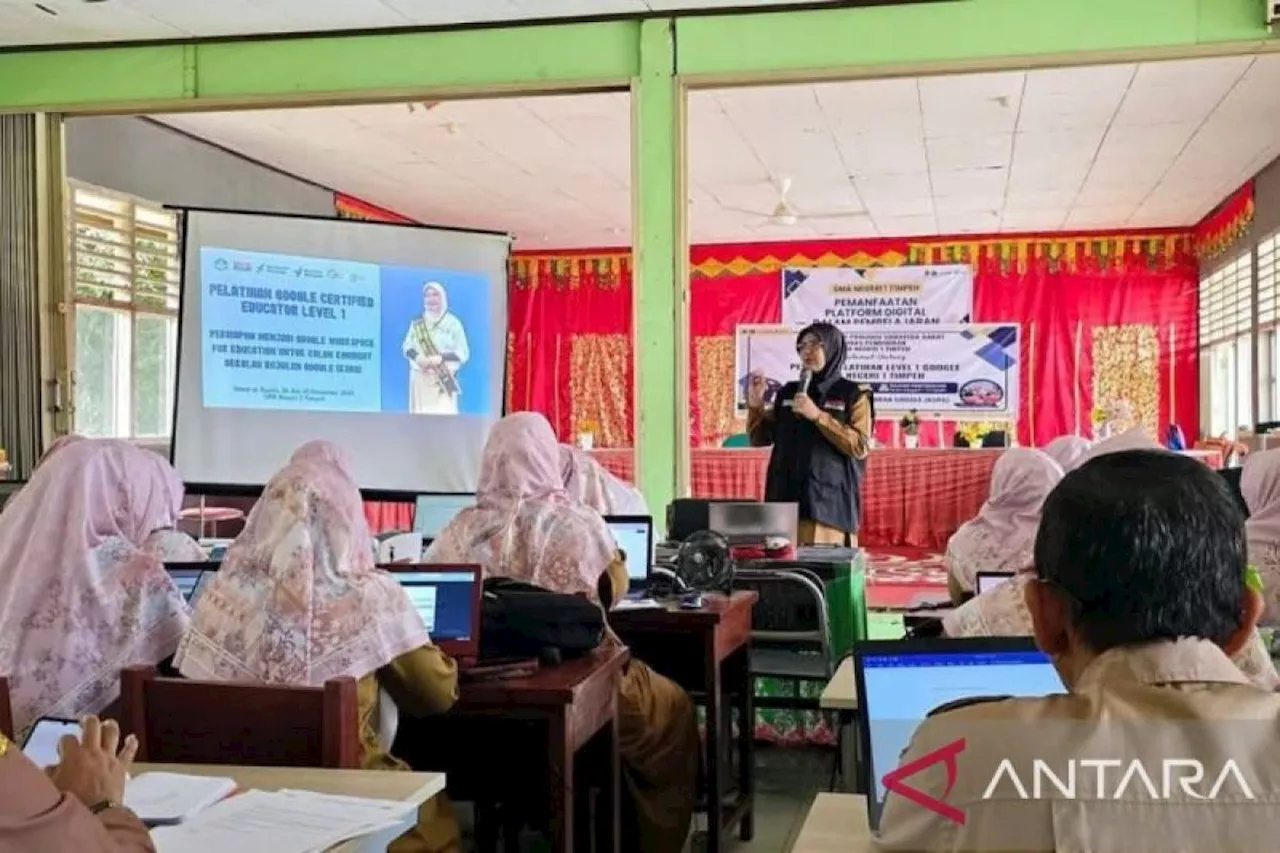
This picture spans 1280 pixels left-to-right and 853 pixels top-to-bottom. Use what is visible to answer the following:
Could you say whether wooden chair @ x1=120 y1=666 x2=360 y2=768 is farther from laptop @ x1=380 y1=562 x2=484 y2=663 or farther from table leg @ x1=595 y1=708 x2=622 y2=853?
table leg @ x1=595 y1=708 x2=622 y2=853

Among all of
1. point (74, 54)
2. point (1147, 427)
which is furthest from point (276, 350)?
point (1147, 427)

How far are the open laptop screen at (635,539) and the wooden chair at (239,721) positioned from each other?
1778 millimetres

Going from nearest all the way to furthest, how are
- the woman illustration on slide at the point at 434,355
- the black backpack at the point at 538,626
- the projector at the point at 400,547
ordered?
the black backpack at the point at 538,626 → the projector at the point at 400,547 → the woman illustration on slide at the point at 434,355

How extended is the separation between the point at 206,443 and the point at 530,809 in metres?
2.49

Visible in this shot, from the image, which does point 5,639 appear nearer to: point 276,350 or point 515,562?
point 515,562

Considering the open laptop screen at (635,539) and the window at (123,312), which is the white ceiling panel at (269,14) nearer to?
the window at (123,312)

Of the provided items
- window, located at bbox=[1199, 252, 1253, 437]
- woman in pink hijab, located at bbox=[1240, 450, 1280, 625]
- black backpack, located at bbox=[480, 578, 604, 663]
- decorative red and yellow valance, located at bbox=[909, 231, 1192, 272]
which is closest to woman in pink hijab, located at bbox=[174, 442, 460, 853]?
black backpack, located at bbox=[480, 578, 604, 663]

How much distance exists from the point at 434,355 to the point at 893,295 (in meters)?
6.83

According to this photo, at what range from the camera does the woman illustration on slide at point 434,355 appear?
5148mm

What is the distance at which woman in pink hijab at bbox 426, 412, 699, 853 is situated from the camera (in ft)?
10.8

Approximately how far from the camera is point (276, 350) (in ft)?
16.4

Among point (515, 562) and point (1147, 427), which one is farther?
point (1147, 427)

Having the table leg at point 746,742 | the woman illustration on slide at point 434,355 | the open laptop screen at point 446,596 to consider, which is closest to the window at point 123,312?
the woman illustration on slide at point 434,355

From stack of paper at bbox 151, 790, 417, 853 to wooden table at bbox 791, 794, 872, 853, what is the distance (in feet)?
1.75
